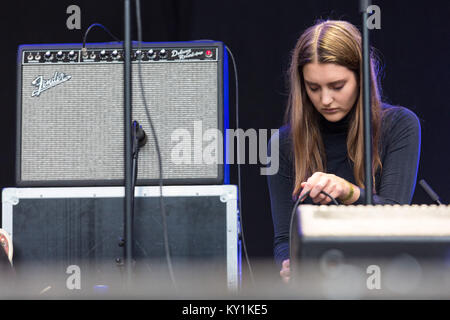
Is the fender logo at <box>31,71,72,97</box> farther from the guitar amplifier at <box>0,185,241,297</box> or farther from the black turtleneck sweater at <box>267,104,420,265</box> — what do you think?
the black turtleneck sweater at <box>267,104,420,265</box>

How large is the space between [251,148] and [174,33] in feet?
1.92

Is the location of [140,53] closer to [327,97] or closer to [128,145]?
[128,145]

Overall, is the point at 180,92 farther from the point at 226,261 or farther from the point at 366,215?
the point at 366,215

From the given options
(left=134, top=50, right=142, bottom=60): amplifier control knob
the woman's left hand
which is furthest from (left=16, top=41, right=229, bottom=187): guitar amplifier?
the woman's left hand

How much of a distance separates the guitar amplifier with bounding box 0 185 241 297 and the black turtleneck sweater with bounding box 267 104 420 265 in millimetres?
247

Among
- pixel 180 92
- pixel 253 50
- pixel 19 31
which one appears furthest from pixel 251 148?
pixel 19 31

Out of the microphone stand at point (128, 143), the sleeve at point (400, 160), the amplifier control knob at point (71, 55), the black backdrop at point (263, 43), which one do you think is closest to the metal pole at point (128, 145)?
the microphone stand at point (128, 143)

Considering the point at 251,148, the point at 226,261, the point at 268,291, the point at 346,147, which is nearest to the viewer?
the point at 268,291

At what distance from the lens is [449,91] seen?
2.38 metres

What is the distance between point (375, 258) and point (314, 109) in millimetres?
1116

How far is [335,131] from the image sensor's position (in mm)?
1670

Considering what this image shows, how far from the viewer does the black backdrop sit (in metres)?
2.38

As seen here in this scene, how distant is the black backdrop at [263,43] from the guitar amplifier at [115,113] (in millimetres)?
922

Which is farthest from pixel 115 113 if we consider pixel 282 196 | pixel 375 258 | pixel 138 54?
pixel 375 258
